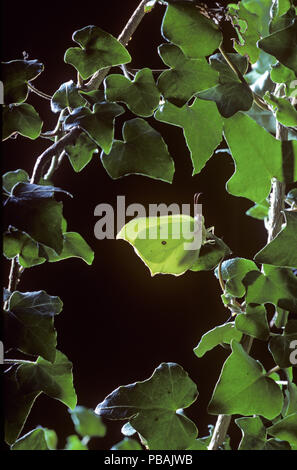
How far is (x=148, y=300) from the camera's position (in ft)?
3.44

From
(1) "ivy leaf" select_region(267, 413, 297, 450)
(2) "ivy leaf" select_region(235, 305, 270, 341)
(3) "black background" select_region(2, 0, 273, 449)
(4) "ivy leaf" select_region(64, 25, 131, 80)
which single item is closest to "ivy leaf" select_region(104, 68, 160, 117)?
(4) "ivy leaf" select_region(64, 25, 131, 80)

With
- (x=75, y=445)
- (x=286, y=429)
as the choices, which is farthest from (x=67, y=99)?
(x=75, y=445)

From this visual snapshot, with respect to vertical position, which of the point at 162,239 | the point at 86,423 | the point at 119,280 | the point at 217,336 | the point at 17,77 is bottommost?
the point at 86,423

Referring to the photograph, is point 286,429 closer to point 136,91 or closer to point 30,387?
point 30,387

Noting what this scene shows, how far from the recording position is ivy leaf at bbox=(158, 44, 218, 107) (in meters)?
0.43

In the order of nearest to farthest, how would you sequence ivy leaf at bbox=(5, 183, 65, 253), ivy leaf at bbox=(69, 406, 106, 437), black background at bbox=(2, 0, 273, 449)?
1. ivy leaf at bbox=(5, 183, 65, 253)
2. ivy leaf at bbox=(69, 406, 106, 437)
3. black background at bbox=(2, 0, 273, 449)

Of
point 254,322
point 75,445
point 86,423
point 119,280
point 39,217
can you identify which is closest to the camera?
point 39,217

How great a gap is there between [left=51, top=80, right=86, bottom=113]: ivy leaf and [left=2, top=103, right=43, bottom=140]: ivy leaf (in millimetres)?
25

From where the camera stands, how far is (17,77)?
437 mm

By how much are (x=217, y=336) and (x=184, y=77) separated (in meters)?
0.28

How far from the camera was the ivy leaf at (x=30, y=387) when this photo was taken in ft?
1.51

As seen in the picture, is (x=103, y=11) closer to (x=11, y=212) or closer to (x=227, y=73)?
(x=227, y=73)

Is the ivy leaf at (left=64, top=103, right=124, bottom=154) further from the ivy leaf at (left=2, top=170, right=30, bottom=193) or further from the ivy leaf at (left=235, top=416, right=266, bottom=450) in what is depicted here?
the ivy leaf at (left=235, top=416, right=266, bottom=450)
